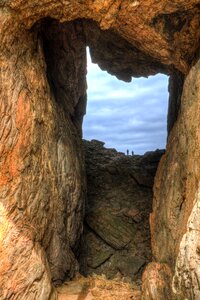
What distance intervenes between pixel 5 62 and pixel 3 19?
1093 mm

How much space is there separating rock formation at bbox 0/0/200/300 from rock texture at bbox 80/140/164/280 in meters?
3.73

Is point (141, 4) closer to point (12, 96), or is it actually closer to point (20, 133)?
point (12, 96)

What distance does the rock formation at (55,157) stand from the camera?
793cm

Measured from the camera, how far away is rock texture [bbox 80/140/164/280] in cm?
1480

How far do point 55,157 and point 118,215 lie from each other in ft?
23.4

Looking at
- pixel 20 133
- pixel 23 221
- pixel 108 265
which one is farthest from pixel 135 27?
pixel 108 265

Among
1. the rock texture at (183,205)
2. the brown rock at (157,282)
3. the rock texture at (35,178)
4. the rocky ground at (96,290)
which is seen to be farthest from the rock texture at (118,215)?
the brown rock at (157,282)

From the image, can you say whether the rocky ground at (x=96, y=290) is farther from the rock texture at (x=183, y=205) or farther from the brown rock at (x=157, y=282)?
the rock texture at (x=183, y=205)

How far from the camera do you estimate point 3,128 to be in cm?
834

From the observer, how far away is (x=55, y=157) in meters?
11.0

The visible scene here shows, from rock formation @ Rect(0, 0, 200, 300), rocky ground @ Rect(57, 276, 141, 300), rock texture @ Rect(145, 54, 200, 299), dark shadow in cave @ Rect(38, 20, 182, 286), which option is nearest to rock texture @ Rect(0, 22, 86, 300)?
rock formation @ Rect(0, 0, 200, 300)

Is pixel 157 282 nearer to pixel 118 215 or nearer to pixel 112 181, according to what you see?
pixel 118 215

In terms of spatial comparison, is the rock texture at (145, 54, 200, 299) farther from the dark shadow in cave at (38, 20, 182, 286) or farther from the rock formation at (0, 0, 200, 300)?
the dark shadow in cave at (38, 20, 182, 286)

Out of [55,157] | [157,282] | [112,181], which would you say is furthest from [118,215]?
[157,282]
